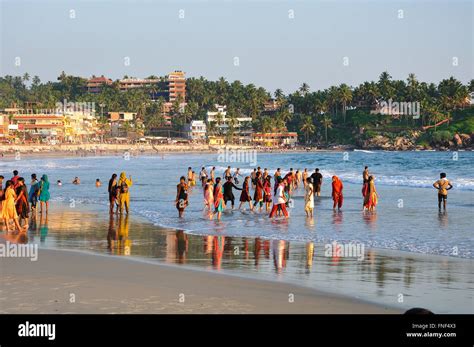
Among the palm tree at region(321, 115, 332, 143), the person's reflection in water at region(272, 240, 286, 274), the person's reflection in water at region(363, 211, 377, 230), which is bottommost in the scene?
the person's reflection in water at region(363, 211, 377, 230)

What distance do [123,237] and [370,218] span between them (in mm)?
8827

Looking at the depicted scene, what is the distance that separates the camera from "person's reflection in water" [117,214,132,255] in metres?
16.8

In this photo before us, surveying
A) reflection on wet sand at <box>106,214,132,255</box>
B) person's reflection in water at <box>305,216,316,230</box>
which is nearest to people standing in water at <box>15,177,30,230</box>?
Result: reflection on wet sand at <box>106,214,132,255</box>

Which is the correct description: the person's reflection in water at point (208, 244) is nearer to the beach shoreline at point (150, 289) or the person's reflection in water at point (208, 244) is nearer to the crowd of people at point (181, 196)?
the beach shoreline at point (150, 289)

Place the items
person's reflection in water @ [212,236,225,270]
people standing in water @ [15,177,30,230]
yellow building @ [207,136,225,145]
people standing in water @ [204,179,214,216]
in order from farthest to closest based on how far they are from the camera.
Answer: yellow building @ [207,136,225,145] < people standing in water @ [204,179,214,216] < people standing in water @ [15,177,30,230] < person's reflection in water @ [212,236,225,270]

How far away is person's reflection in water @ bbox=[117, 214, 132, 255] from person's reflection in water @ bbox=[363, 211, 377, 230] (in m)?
7.03

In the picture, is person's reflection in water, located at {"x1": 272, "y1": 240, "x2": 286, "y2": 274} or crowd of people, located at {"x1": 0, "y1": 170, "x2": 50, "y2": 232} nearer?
person's reflection in water, located at {"x1": 272, "y1": 240, "x2": 286, "y2": 274}

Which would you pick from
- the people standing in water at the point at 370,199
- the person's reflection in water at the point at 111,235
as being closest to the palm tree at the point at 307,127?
the people standing in water at the point at 370,199

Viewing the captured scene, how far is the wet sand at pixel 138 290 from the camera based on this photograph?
34.0 feet

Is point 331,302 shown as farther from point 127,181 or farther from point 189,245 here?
point 127,181

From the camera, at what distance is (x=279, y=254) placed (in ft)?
53.2

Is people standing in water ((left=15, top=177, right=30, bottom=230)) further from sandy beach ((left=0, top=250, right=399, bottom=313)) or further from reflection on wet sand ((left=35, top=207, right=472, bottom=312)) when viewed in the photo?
sandy beach ((left=0, top=250, right=399, bottom=313))
